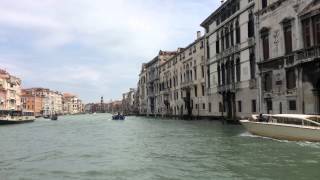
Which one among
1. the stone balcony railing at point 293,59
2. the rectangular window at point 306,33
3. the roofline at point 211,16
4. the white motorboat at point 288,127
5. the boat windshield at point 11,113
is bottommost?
the white motorboat at point 288,127

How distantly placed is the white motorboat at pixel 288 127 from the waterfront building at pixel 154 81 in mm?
54958

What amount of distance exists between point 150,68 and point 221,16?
149 feet

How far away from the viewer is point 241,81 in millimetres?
37969

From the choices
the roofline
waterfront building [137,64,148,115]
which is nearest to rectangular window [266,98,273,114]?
the roofline

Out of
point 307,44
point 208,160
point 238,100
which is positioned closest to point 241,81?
point 238,100

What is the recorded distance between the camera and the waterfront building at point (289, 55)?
26.2 metres

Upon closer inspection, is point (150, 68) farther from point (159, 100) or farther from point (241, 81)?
point (241, 81)

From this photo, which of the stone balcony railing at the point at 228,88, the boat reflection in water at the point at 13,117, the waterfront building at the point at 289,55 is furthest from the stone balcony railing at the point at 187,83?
the waterfront building at the point at 289,55

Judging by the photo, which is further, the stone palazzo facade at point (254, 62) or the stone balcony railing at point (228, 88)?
the stone balcony railing at point (228, 88)

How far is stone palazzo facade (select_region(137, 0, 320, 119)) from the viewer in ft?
87.7

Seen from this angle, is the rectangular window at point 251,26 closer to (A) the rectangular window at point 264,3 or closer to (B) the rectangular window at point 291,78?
(A) the rectangular window at point 264,3

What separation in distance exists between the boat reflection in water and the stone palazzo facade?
2225 centimetres

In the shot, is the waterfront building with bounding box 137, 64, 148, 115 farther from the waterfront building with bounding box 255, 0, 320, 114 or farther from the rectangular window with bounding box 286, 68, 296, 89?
the rectangular window with bounding box 286, 68, 296, 89

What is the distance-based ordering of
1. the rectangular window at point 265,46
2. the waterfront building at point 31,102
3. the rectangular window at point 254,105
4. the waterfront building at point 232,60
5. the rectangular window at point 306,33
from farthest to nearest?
the waterfront building at point 31,102, the waterfront building at point 232,60, the rectangular window at point 254,105, the rectangular window at point 265,46, the rectangular window at point 306,33
